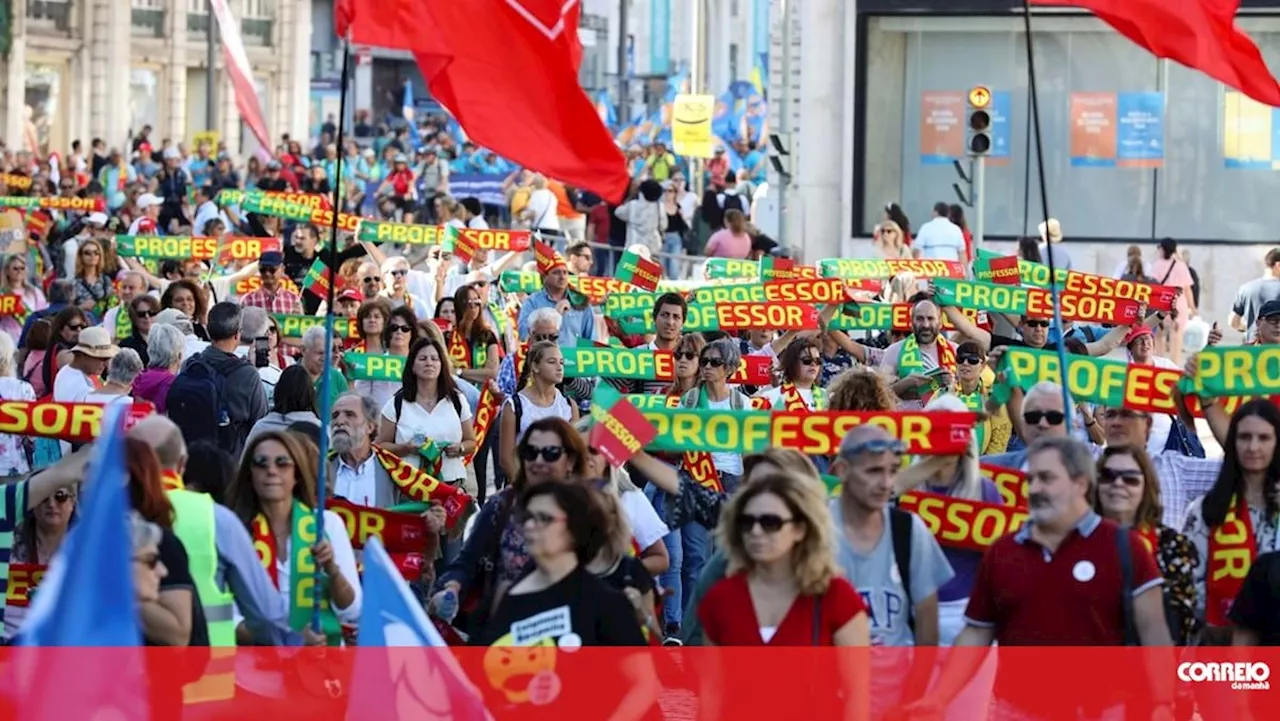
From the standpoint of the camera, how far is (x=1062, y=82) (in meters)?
31.6

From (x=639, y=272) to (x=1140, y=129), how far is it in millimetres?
14216

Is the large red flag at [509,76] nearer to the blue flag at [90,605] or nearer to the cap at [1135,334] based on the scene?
the blue flag at [90,605]

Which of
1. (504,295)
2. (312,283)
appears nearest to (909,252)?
(504,295)

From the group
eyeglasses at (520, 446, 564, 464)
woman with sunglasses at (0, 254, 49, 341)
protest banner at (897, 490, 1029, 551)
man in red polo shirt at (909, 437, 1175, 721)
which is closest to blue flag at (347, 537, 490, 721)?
man in red polo shirt at (909, 437, 1175, 721)

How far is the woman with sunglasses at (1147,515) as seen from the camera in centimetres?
795

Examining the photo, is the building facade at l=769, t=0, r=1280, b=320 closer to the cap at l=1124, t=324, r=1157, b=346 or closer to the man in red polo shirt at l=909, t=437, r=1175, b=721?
the cap at l=1124, t=324, r=1157, b=346

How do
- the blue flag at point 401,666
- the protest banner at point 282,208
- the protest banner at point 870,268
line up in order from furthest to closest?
the protest banner at point 282,208, the protest banner at point 870,268, the blue flag at point 401,666

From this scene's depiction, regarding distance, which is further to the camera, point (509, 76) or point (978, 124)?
point (978, 124)

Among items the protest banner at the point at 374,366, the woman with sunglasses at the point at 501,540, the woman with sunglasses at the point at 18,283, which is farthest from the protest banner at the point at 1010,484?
the woman with sunglasses at the point at 18,283

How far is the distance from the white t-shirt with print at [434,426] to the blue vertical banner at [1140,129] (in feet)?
64.4

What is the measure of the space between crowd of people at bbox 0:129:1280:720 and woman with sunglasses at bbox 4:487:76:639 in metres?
0.01

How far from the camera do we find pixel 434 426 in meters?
12.8

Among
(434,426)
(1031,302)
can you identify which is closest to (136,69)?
(1031,302)

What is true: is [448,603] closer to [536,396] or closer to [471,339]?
[536,396]
